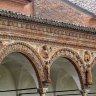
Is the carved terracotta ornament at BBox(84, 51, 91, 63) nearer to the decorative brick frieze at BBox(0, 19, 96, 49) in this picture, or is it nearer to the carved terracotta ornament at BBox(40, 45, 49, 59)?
the decorative brick frieze at BBox(0, 19, 96, 49)

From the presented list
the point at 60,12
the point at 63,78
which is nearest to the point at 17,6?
the point at 60,12

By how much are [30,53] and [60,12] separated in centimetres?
A: 575

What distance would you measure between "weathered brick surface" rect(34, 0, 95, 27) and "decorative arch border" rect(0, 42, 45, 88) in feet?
14.4

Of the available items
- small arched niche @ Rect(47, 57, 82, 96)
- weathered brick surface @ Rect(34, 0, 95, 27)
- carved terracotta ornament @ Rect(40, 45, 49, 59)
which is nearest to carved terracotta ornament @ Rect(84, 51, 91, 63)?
small arched niche @ Rect(47, 57, 82, 96)

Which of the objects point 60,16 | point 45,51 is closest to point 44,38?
point 45,51

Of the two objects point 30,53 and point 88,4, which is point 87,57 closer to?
point 30,53

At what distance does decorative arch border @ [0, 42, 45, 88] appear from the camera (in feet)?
38.6

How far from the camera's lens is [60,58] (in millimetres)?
13758

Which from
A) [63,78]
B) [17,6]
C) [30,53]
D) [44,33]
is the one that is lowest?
[63,78]

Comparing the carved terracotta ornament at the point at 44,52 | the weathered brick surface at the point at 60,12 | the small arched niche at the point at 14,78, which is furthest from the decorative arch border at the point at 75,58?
the weathered brick surface at the point at 60,12

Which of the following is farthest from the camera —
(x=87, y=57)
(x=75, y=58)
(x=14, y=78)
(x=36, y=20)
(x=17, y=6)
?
(x=17, y=6)

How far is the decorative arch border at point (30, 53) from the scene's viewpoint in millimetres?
11764

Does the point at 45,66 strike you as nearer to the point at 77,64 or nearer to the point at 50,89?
the point at 77,64

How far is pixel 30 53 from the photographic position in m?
12.3
